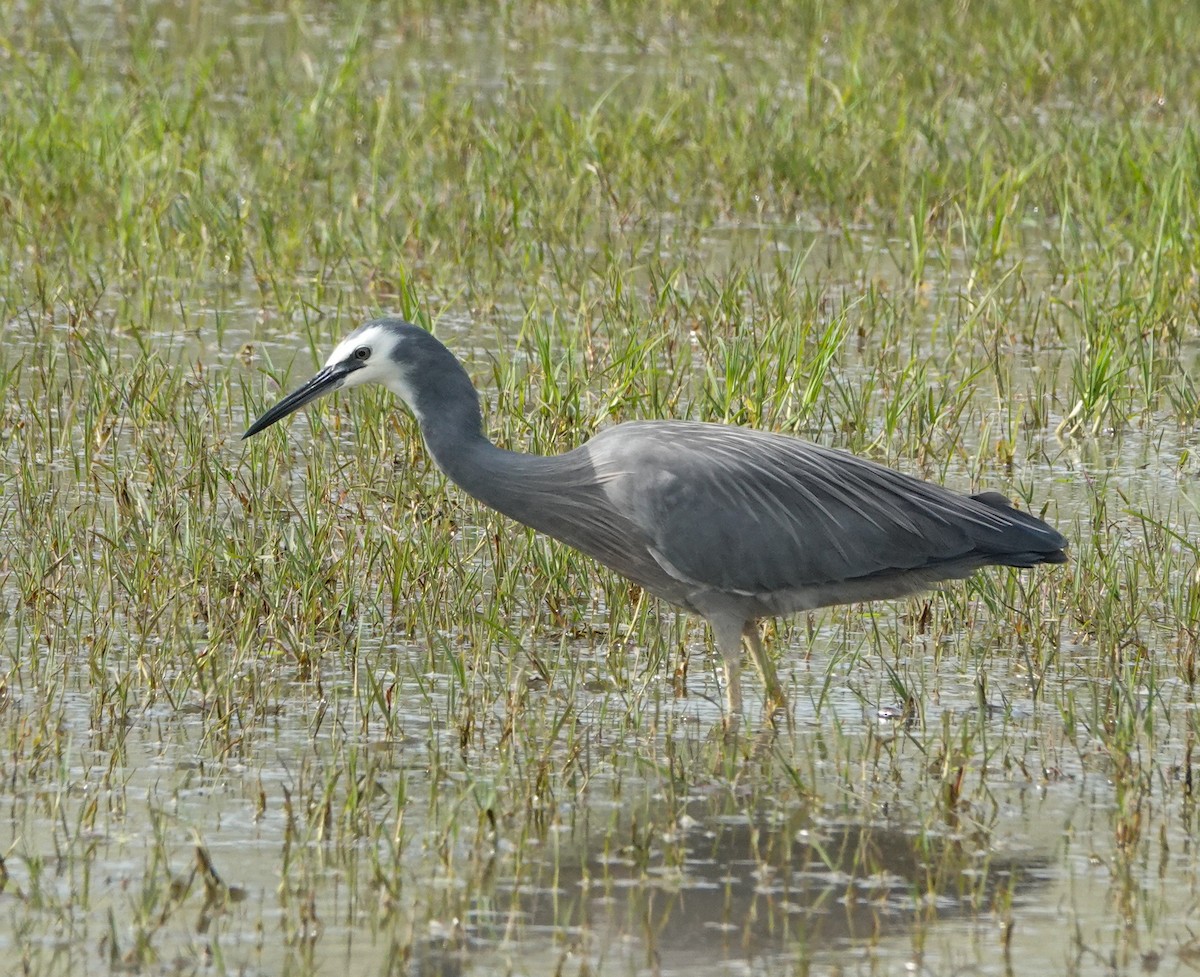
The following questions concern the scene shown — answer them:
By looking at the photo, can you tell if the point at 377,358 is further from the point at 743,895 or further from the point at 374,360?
the point at 743,895

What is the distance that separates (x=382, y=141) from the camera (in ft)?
36.4

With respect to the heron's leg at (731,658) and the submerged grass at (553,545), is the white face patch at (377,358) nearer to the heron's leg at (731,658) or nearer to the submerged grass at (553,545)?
the submerged grass at (553,545)

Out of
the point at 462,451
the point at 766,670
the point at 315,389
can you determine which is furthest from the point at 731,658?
the point at 315,389

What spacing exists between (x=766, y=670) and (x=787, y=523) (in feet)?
1.33

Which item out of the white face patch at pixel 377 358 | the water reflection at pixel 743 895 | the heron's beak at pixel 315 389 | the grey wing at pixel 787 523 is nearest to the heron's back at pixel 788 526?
the grey wing at pixel 787 523

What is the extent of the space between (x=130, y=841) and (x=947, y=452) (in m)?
3.79

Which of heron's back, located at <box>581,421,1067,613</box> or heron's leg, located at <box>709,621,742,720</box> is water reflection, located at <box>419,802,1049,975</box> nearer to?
heron's leg, located at <box>709,621,742,720</box>

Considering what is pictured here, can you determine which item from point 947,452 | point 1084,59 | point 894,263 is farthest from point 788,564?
point 1084,59

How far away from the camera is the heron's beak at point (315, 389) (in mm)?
5953

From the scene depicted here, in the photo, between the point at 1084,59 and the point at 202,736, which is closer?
the point at 202,736

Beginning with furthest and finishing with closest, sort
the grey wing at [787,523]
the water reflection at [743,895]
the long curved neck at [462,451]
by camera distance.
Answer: the long curved neck at [462,451]
the grey wing at [787,523]
the water reflection at [743,895]

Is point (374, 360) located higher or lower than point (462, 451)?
higher

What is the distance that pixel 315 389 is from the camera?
Answer: 598 centimetres

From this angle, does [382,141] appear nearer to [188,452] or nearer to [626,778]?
[188,452]
